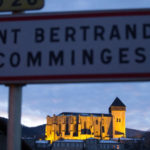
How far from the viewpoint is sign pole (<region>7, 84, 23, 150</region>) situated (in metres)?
2.26

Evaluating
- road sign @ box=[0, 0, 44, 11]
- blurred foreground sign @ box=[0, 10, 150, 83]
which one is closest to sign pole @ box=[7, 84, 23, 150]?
blurred foreground sign @ box=[0, 10, 150, 83]

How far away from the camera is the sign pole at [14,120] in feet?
7.43

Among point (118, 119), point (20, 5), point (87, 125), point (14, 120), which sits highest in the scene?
point (118, 119)

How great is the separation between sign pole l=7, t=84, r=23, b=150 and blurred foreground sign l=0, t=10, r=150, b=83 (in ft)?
0.35

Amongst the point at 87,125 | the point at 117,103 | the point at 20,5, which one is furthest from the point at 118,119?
the point at 20,5

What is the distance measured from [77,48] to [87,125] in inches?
5233

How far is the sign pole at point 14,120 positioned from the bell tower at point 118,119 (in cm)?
13634

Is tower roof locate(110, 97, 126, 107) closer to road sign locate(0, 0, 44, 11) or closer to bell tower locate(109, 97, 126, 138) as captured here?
bell tower locate(109, 97, 126, 138)

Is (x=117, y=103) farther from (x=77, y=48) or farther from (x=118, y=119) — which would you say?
(x=77, y=48)

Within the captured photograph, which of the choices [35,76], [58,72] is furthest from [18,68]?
[58,72]

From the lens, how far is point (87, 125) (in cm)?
13338

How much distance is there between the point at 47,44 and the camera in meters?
2.36

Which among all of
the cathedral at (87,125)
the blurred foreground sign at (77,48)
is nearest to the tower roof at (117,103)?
the cathedral at (87,125)

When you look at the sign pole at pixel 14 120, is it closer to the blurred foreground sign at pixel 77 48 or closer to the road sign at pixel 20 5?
the blurred foreground sign at pixel 77 48
